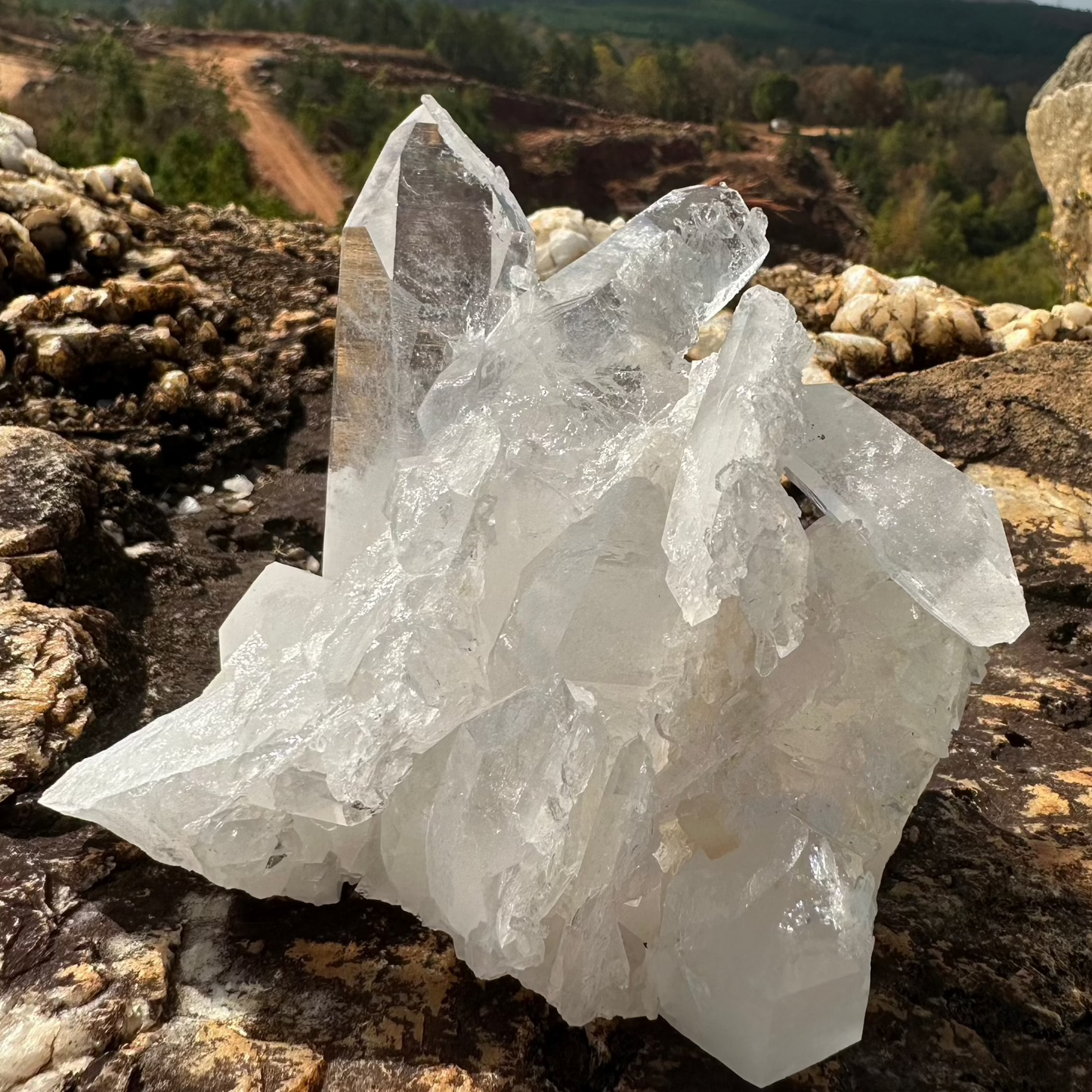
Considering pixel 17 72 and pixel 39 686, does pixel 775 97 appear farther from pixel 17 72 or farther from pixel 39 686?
pixel 39 686

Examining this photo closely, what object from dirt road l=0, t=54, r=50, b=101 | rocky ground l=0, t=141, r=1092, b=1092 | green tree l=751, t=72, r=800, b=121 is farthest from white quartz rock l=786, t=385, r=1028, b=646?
green tree l=751, t=72, r=800, b=121

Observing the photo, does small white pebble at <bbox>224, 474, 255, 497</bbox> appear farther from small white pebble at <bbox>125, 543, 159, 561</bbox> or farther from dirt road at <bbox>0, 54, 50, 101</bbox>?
dirt road at <bbox>0, 54, 50, 101</bbox>

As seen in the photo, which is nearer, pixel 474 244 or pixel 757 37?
pixel 474 244

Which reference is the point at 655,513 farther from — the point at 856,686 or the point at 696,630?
the point at 856,686

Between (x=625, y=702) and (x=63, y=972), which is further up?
(x=625, y=702)

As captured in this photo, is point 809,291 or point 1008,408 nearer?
point 1008,408

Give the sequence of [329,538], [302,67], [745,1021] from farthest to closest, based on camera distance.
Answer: [302,67] → [329,538] → [745,1021]

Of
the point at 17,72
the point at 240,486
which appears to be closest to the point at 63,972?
the point at 240,486

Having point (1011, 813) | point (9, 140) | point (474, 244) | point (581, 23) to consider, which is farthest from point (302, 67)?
point (1011, 813)
